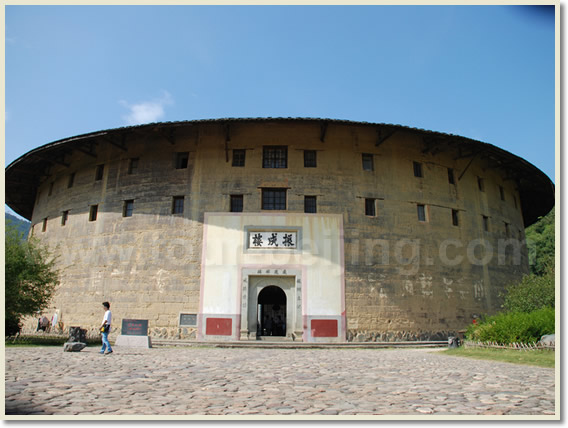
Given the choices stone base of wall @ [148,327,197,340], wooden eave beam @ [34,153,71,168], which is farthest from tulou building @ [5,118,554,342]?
wooden eave beam @ [34,153,71,168]

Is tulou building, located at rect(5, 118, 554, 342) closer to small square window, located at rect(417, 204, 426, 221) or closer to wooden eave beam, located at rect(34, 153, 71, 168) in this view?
small square window, located at rect(417, 204, 426, 221)

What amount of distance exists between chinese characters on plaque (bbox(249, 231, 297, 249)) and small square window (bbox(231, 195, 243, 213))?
4.68 feet

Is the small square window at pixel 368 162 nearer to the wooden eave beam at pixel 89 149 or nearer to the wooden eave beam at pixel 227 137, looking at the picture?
the wooden eave beam at pixel 227 137

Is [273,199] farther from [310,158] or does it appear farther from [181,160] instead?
[181,160]

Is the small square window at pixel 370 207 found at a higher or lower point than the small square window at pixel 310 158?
lower

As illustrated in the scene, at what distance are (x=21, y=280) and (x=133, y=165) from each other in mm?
7416

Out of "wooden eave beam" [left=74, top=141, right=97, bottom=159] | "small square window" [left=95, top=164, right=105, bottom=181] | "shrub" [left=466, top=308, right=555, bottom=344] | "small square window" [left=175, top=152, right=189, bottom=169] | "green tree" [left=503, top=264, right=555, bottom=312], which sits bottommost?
"shrub" [left=466, top=308, right=555, bottom=344]

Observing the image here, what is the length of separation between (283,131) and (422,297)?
30.3 feet

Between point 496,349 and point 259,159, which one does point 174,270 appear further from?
point 496,349

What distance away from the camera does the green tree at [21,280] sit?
12719 mm

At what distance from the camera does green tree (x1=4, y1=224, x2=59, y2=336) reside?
12719 mm

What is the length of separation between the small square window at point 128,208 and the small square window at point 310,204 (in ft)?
25.3

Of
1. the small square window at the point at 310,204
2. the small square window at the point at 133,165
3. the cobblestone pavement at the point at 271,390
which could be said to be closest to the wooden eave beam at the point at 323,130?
the small square window at the point at 310,204

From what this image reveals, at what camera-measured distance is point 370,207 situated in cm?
1752
